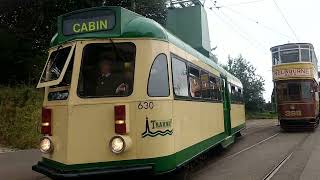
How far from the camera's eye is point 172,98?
8.89m

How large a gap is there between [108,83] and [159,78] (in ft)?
2.87

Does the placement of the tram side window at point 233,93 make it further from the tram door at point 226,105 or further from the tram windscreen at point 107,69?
the tram windscreen at point 107,69

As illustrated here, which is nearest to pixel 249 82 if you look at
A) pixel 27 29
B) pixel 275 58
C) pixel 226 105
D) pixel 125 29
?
pixel 275 58

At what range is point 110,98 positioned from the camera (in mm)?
8383

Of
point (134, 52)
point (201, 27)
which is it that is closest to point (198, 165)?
point (134, 52)

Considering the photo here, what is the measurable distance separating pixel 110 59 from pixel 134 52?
419 millimetres

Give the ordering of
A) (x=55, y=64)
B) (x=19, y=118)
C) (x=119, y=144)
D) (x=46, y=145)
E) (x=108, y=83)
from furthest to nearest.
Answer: (x=19, y=118), (x=55, y=64), (x=46, y=145), (x=108, y=83), (x=119, y=144)

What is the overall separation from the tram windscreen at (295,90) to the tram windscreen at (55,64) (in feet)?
59.7

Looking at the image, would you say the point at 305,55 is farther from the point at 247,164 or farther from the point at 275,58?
the point at 247,164

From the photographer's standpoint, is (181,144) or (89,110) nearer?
(89,110)

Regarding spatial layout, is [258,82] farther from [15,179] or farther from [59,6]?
[15,179]

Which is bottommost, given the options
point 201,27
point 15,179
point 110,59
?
point 15,179

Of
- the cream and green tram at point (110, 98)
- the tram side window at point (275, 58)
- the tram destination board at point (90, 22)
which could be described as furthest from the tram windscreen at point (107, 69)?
the tram side window at point (275, 58)

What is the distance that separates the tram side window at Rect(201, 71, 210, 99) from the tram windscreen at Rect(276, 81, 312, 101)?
45.4 ft
